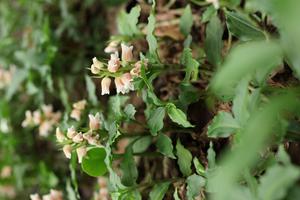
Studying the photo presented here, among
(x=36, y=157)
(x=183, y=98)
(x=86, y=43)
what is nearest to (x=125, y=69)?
(x=183, y=98)

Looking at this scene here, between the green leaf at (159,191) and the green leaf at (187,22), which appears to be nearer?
the green leaf at (159,191)

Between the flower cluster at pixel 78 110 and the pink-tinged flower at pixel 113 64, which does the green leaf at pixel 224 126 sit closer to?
the pink-tinged flower at pixel 113 64

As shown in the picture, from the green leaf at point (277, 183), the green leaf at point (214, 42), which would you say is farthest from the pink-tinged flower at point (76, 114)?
the green leaf at point (277, 183)

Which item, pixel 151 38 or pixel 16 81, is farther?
pixel 16 81

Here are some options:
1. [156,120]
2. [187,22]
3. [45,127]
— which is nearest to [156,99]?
[156,120]

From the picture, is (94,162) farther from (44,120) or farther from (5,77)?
(5,77)

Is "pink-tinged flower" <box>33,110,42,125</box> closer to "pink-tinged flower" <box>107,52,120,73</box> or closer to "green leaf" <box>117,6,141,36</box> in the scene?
"green leaf" <box>117,6,141,36</box>

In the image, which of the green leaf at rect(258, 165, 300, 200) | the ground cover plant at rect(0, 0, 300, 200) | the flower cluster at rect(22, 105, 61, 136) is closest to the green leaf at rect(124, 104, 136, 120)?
the ground cover plant at rect(0, 0, 300, 200)
